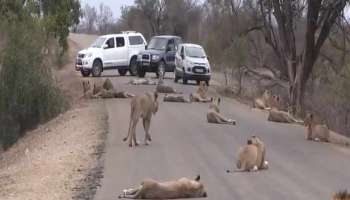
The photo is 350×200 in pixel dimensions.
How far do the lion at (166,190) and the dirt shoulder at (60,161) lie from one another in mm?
960

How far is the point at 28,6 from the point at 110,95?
532 centimetres

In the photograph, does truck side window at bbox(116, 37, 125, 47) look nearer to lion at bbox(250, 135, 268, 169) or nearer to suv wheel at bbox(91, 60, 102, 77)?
suv wheel at bbox(91, 60, 102, 77)

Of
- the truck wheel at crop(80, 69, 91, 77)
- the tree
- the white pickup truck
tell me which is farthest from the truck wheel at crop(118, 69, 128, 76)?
the tree

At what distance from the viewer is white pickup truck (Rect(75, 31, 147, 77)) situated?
4562 cm

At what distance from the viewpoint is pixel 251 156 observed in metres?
15.1

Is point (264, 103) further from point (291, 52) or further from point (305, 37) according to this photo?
point (291, 52)

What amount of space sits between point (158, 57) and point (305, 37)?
13.5 m

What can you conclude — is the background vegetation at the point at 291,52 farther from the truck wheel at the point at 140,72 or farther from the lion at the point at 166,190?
the lion at the point at 166,190

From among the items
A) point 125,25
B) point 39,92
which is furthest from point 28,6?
point 125,25

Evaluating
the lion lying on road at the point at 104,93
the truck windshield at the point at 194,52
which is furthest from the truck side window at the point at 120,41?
the lion lying on road at the point at 104,93

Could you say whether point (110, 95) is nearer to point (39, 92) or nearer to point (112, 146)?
point (39, 92)

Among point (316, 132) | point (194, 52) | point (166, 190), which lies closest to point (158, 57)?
point (194, 52)

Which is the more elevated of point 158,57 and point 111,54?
point 111,54

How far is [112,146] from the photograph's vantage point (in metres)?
18.8
